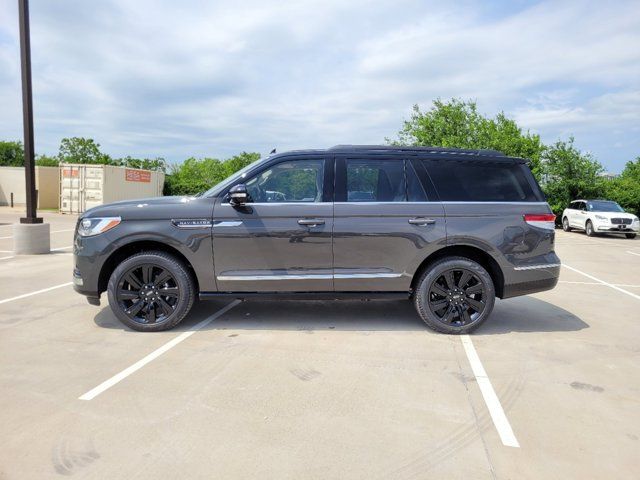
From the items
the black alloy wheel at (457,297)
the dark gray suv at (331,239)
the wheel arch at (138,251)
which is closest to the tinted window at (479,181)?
the dark gray suv at (331,239)

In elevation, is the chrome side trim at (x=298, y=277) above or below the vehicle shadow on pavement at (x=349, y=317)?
above

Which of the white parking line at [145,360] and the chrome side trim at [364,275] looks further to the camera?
the chrome side trim at [364,275]

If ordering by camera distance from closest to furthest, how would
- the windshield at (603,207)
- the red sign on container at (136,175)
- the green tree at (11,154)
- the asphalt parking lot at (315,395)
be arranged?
the asphalt parking lot at (315,395) < the windshield at (603,207) < the red sign on container at (136,175) < the green tree at (11,154)

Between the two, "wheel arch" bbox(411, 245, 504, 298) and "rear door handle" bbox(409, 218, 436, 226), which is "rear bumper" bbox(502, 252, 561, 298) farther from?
"rear door handle" bbox(409, 218, 436, 226)

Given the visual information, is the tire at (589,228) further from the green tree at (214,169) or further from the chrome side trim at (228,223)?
the green tree at (214,169)

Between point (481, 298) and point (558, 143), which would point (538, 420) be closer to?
point (481, 298)

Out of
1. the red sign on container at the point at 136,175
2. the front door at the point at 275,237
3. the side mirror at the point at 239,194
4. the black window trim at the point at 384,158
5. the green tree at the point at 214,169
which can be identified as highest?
the green tree at the point at 214,169

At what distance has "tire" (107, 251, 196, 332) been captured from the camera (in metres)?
4.85

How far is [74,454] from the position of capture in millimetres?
2705

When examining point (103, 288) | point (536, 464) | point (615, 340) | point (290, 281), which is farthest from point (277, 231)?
point (615, 340)

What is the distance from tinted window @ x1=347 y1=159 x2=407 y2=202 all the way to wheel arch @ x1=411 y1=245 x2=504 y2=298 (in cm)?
73

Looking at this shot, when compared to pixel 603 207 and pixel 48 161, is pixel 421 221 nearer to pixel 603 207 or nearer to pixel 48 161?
pixel 603 207

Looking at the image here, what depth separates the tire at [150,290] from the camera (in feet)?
15.9

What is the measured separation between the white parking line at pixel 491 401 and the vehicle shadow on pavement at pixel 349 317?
773mm
